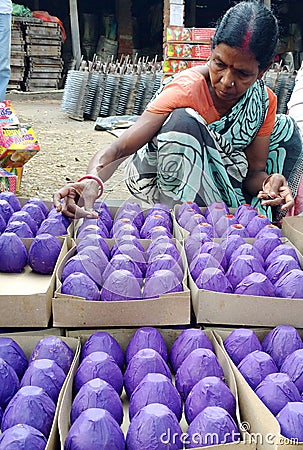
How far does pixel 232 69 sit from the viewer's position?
2051 mm

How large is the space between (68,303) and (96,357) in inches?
7.3

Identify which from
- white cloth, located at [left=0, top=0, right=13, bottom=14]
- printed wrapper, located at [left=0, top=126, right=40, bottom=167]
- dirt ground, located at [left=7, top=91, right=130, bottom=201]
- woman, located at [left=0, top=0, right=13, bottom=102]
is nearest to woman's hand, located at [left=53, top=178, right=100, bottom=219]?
dirt ground, located at [left=7, top=91, right=130, bottom=201]

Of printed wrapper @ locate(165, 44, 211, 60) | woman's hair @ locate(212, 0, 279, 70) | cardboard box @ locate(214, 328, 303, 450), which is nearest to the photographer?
cardboard box @ locate(214, 328, 303, 450)

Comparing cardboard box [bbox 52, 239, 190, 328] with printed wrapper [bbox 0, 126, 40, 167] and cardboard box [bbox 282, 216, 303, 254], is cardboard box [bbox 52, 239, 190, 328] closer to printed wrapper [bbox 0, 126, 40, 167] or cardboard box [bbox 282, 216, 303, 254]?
cardboard box [bbox 282, 216, 303, 254]

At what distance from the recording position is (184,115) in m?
2.34

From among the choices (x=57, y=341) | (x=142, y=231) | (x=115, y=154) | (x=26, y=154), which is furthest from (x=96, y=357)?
(x=26, y=154)

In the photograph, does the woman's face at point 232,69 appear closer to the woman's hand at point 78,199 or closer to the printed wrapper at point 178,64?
the woman's hand at point 78,199

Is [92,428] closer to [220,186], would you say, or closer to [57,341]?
[57,341]

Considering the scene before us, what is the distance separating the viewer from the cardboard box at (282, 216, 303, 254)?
1797 millimetres

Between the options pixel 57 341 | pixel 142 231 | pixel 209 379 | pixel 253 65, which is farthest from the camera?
pixel 253 65

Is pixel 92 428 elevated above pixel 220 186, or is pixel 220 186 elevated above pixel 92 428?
pixel 92 428

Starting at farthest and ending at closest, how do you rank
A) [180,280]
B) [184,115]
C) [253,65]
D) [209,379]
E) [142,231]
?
1. [184,115]
2. [253,65]
3. [142,231]
4. [180,280]
5. [209,379]

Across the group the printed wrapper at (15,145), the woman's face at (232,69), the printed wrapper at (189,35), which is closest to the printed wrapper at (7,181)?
the printed wrapper at (15,145)

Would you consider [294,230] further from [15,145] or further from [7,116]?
[7,116]
